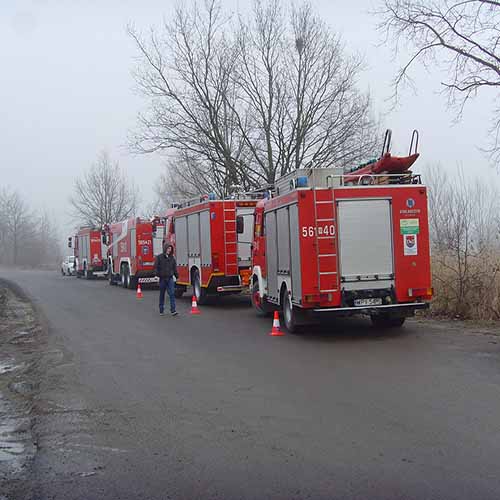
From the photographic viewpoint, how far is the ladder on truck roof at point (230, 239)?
18.1m

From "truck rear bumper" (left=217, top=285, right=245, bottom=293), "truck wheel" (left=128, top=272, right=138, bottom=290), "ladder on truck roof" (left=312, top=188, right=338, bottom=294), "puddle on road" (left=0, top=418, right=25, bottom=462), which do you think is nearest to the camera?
"puddle on road" (left=0, top=418, right=25, bottom=462)

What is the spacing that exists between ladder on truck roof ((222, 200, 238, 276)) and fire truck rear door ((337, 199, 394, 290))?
6912 mm

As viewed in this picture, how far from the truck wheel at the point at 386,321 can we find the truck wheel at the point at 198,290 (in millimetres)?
7015

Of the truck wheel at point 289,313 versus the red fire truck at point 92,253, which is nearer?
the truck wheel at point 289,313

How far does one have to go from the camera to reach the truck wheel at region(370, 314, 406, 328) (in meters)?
12.8

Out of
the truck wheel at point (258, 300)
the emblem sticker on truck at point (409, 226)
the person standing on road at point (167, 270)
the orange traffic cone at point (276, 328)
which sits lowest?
the orange traffic cone at point (276, 328)

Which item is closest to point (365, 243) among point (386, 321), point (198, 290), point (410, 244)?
point (410, 244)

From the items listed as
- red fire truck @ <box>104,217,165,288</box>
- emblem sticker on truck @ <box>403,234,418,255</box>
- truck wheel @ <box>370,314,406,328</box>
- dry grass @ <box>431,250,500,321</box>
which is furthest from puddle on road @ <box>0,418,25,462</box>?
red fire truck @ <box>104,217,165,288</box>

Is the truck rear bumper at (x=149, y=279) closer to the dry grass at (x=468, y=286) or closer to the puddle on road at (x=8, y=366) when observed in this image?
the dry grass at (x=468, y=286)

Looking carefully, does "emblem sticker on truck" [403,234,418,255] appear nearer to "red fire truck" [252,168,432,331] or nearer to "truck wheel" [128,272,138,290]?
"red fire truck" [252,168,432,331]

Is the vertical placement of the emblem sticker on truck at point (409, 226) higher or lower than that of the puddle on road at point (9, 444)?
higher

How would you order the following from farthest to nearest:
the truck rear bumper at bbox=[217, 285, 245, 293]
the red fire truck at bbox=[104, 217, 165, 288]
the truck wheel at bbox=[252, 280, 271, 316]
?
1. the red fire truck at bbox=[104, 217, 165, 288]
2. the truck rear bumper at bbox=[217, 285, 245, 293]
3. the truck wheel at bbox=[252, 280, 271, 316]

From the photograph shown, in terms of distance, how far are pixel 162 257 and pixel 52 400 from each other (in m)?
9.58

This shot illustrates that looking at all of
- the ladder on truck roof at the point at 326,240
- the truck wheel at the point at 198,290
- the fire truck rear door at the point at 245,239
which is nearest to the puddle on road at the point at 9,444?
the ladder on truck roof at the point at 326,240
